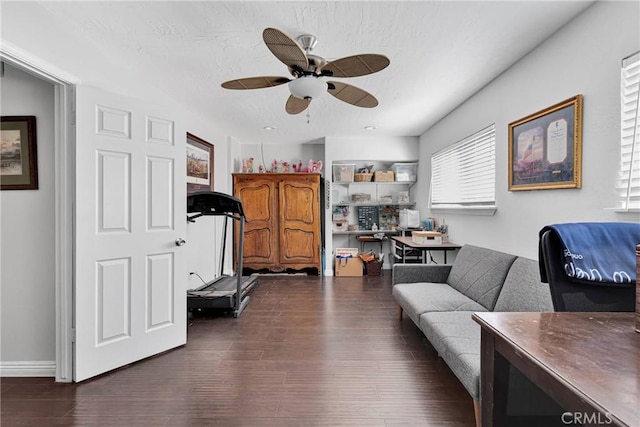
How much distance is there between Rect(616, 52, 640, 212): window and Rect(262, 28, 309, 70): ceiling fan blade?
1835mm

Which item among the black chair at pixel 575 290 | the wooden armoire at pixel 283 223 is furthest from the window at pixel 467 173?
the wooden armoire at pixel 283 223

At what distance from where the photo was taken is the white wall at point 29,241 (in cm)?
217

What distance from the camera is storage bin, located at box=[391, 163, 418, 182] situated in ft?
17.8

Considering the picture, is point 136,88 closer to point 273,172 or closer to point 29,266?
point 29,266

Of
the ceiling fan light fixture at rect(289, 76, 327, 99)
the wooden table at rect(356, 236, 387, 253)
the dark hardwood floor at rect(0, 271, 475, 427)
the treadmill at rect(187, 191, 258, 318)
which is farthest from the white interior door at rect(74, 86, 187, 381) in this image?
the wooden table at rect(356, 236, 387, 253)

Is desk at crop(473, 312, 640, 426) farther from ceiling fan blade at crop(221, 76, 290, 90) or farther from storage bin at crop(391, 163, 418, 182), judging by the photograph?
storage bin at crop(391, 163, 418, 182)

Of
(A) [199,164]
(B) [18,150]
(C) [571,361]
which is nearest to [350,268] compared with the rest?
(A) [199,164]

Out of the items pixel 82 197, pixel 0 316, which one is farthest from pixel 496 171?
pixel 0 316

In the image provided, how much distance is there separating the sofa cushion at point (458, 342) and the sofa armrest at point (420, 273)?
0.95 meters

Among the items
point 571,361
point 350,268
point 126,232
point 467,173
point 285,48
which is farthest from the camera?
point 350,268

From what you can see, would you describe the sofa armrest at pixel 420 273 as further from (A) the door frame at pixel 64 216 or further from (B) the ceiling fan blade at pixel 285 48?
(A) the door frame at pixel 64 216

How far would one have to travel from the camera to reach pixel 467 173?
3598 millimetres

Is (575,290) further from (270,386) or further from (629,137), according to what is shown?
(270,386)

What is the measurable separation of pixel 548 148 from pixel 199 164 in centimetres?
410
